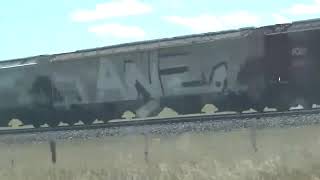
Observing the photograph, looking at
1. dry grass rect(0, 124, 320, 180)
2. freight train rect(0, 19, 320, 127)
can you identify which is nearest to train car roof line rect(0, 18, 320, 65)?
freight train rect(0, 19, 320, 127)

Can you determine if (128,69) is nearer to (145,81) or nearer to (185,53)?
(145,81)

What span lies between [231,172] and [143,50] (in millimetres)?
17271

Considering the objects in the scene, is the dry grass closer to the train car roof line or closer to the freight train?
the freight train

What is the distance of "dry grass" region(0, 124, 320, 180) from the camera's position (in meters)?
9.99

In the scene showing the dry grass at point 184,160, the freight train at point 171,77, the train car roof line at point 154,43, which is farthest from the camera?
the train car roof line at point 154,43

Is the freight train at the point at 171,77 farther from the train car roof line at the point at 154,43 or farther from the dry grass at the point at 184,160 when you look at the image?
the dry grass at the point at 184,160

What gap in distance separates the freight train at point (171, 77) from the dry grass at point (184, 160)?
8.84 meters

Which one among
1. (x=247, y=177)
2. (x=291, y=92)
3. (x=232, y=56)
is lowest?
(x=247, y=177)

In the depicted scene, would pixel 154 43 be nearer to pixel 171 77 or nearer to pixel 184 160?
pixel 171 77

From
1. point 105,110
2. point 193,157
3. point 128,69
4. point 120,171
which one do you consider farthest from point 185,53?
point 120,171

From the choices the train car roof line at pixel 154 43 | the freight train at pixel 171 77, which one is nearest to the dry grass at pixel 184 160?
the freight train at pixel 171 77

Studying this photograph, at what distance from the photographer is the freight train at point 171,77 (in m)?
24.2

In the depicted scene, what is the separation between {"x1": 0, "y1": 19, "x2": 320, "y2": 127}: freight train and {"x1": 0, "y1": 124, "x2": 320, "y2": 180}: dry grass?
8.84m

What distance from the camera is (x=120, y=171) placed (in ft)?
35.5
